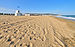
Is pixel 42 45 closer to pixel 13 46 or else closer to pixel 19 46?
pixel 19 46

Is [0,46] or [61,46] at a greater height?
[0,46]

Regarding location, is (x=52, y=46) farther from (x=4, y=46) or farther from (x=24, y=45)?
(x=4, y=46)

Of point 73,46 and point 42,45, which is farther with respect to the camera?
point 73,46

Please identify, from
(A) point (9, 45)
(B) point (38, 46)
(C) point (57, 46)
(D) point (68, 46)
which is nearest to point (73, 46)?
(D) point (68, 46)

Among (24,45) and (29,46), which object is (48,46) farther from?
(24,45)

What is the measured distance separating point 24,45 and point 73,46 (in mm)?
2082

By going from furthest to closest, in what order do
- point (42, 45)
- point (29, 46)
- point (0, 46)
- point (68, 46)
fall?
point (68, 46)
point (42, 45)
point (29, 46)
point (0, 46)

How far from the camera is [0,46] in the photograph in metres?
1.78

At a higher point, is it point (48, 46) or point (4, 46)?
point (4, 46)

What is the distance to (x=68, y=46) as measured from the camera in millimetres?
2184

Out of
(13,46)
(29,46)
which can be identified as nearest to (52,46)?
(29,46)

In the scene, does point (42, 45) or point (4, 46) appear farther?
point (42, 45)

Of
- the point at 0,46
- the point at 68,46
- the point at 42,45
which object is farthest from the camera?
the point at 68,46

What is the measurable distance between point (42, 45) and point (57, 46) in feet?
2.02
